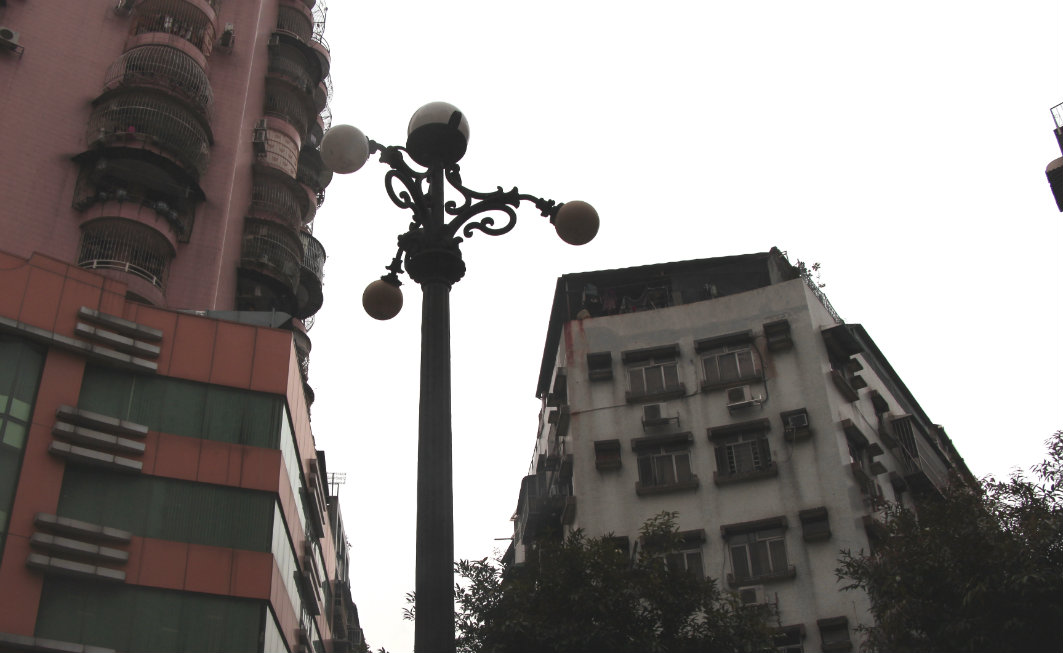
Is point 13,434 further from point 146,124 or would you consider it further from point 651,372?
point 651,372

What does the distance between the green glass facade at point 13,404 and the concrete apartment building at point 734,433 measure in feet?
47.8

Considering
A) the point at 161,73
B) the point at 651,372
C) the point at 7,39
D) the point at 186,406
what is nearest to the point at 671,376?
the point at 651,372

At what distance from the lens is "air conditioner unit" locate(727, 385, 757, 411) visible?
30.8 meters

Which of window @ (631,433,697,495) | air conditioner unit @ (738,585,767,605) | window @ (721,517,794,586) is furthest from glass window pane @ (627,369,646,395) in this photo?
air conditioner unit @ (738,585,767,605)

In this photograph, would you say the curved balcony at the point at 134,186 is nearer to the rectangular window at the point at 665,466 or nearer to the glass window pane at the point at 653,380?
the glass window pane at the point at 653,380

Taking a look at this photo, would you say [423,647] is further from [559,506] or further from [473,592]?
[559,506]

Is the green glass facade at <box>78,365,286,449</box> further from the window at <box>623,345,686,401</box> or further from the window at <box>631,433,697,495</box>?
the window at <box>623,345,686,401</box>

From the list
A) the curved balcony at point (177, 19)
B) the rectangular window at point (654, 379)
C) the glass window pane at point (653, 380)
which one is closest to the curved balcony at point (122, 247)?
the curved balcony at point (177, 19)

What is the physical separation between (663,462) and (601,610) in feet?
49.2

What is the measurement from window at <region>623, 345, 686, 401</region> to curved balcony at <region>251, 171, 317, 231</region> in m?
14.7

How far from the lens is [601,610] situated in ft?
52.6

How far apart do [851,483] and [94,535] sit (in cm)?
2024

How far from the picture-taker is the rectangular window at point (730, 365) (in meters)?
31.5

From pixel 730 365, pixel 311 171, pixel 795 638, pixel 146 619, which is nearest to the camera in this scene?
pixel 146 619
